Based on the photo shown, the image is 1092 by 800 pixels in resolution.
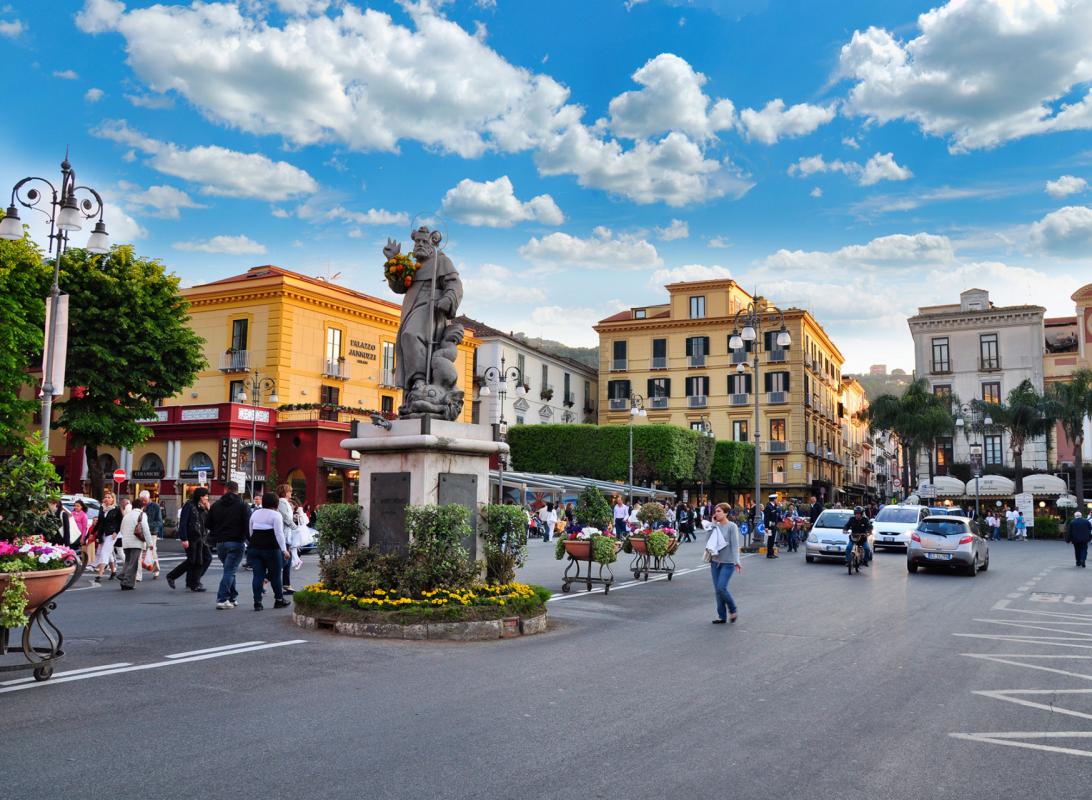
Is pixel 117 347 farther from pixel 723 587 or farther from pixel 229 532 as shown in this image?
pixel 723 587

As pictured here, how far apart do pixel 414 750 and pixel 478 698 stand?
1598 mm

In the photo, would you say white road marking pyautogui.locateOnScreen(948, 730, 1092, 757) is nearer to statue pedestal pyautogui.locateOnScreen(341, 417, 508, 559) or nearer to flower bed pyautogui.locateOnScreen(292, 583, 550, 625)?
flower bed pyautogui.locateOnScreen(292, 583, 550, 625)

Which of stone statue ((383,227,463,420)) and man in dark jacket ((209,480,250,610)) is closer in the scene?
stone statue ((383,227,463,420))

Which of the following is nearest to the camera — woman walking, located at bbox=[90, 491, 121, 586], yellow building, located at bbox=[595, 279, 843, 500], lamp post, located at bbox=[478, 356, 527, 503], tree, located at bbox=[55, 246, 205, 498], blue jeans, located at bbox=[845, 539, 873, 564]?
woman walking, located at bbox=[90, 491, 121, 586]

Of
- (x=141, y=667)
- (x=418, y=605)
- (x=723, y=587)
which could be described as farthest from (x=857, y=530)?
(x=141, y=667)

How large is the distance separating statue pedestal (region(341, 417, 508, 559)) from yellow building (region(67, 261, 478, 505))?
2532 cm

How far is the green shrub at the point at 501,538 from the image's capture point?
37.6 feet

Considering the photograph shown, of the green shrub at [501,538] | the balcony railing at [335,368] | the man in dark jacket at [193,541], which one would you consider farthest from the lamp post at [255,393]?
the green shrub at [501,538]

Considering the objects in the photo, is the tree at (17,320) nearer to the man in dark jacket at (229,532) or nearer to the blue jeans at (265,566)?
the man in dark jacket at (229,532)

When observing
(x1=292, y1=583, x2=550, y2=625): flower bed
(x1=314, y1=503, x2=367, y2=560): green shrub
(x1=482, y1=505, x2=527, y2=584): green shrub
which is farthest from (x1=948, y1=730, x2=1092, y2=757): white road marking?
(x1=314, y1=503, x2=367, y2=560): green shrub

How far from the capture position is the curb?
10031 millimetres

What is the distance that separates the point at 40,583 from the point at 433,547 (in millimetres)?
4389

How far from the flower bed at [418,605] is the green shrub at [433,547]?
0.14 m

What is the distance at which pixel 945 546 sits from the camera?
21312mm
